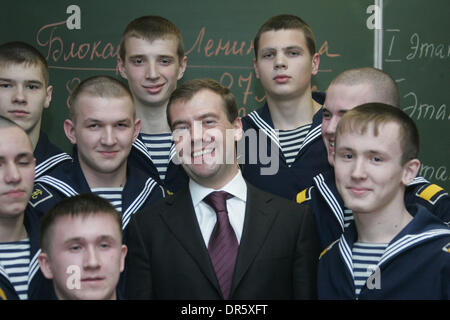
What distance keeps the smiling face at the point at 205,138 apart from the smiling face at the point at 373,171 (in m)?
0.49

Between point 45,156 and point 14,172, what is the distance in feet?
2.45

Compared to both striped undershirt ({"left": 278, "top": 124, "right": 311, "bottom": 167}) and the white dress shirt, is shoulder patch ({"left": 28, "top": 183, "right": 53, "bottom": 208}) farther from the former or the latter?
striped undershirt ({"left": 278, "top": 124, "right": 311, "bottom": 167})

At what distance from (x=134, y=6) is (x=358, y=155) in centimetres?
203

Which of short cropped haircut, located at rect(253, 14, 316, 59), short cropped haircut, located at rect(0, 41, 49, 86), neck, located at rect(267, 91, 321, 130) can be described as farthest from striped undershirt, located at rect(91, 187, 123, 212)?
short cropped haircut, located at rect(253, 14, 316, 59)

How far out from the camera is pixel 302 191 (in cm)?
305

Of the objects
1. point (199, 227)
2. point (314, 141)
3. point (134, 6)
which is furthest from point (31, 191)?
point (134, 6)

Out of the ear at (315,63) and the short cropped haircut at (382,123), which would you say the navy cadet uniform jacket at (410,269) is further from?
the ear at (315,63)

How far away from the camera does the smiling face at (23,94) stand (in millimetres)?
3254

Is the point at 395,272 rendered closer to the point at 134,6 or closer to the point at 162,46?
the point at 162,46

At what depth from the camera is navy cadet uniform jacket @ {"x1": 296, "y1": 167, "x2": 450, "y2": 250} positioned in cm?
276

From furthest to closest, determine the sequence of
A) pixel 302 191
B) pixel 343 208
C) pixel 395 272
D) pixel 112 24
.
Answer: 1. pixel 112 24
2. pixel 302 191
3. pixel 343 208
4. pixel 395 272

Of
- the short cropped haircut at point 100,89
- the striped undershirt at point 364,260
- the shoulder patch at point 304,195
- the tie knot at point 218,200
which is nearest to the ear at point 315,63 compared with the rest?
the shoulder patch at point 304,195

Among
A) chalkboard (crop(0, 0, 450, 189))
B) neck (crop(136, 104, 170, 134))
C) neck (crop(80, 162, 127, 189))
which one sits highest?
chalkboard (crop(0, 0, 450, 189))

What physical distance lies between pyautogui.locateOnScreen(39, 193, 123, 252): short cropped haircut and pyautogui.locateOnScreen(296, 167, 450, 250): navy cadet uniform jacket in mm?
912
